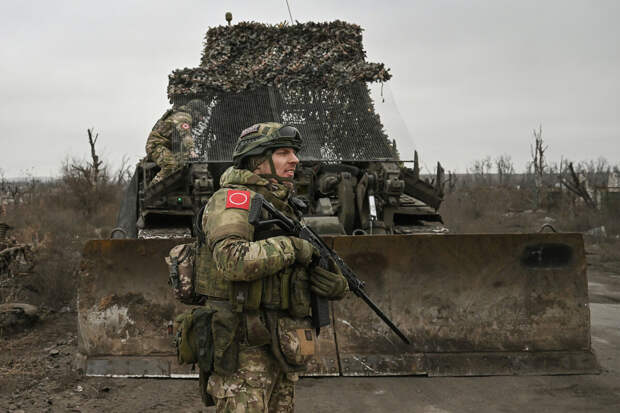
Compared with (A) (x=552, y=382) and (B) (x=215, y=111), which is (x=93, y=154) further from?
(A) (x=552, y=382)

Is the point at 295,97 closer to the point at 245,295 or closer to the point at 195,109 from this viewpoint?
the point at 195,109

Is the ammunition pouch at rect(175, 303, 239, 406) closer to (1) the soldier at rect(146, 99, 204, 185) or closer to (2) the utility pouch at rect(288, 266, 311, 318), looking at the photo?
(2) the utility pouch at rect(288, 266, 311, 318)

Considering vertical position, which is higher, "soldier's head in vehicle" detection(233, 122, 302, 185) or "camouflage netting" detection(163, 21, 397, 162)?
"camouflage netting" detection(163, 21, 397, 162)

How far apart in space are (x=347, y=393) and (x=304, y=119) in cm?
333

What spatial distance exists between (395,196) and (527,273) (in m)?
2.04

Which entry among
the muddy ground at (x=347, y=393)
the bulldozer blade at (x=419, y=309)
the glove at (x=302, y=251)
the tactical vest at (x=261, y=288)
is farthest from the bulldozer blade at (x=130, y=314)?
the glove at (x=302, y=251)

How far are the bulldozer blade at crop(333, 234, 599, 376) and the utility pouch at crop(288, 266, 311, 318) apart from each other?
1.96 m

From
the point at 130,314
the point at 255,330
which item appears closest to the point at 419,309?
the point at 130,314

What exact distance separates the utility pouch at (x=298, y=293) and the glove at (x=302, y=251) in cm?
6

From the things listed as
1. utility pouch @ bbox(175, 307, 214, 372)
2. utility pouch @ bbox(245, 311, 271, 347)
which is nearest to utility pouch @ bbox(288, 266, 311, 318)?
utility pouch @ bbox(245, 311, 271, 347)

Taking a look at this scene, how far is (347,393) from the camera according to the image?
431 centimetres

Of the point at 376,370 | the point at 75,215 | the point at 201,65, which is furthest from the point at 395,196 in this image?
the point at 75,215

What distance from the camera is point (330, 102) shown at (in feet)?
22.9

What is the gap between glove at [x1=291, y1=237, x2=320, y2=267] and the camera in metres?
2.63
